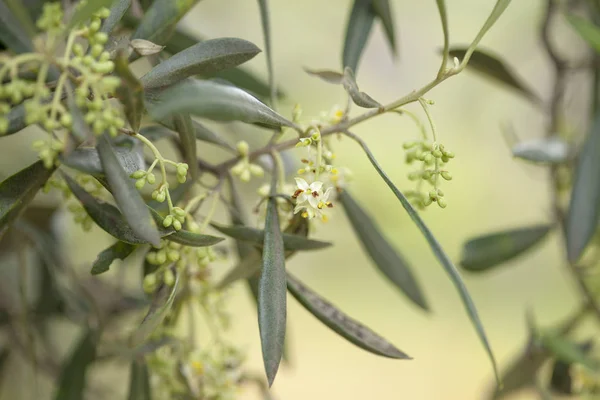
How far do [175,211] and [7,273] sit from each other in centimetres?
98

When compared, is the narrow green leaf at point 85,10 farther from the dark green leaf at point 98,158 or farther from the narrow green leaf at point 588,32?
the narrow green leaf at point 588,32

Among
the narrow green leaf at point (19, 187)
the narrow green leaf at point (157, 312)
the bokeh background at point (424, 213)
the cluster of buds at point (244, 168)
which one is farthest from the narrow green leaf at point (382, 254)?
the bokeh background at point (424, 213)

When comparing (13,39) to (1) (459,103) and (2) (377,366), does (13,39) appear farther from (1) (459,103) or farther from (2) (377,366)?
(2) (377,366)

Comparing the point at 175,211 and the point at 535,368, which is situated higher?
the point at 175,211

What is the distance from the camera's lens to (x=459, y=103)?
1.81 metres

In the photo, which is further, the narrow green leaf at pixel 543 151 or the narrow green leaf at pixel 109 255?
the narrow green leaf at pixel 543 151

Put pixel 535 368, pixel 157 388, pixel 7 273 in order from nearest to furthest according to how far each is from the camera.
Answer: pixel 157 388
pixel 535 368
pixel 7 273

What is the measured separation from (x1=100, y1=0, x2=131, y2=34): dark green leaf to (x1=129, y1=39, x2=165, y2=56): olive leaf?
3 cm

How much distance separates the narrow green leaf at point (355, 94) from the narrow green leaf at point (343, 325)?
0.68 feet

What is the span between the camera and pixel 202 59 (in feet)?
1.81

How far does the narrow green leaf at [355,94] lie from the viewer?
58cm

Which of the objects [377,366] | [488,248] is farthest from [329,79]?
[377,366]

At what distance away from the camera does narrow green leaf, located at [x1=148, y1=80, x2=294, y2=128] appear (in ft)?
1.40

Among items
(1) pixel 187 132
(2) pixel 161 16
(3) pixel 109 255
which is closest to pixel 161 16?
(2) pixel 161 16
